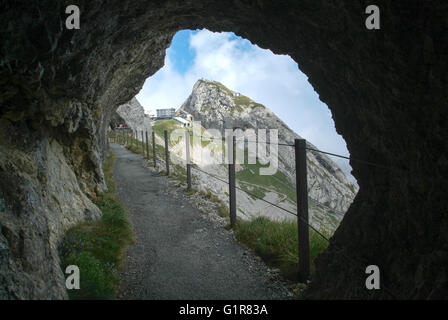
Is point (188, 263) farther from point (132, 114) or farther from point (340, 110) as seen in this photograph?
point (132, 114)

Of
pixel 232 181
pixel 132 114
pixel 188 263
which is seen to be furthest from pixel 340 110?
pixel 132 114

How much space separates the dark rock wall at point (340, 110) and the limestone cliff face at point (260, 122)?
268 ft

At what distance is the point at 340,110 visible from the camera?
Result: 4273mm

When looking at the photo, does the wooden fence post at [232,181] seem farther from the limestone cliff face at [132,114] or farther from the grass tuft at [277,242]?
the limestone cliff face at [132,114]

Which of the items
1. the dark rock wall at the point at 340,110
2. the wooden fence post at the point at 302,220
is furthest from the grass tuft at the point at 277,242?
the dark rock wall at the point at 340,110

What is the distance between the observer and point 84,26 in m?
4.34

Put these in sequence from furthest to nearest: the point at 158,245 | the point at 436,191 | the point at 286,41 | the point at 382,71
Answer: the point at 158,245, the point at 286,41, the point at 382,71, the point at 436,191

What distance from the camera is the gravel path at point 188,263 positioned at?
443cm

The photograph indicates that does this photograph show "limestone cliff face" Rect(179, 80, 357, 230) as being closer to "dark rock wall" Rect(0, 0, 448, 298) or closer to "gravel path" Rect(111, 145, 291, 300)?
"gravel path" Rect(111, 145, 291, 300)

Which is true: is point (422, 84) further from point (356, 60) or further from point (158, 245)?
point (158, 245)

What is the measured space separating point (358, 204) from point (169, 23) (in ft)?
18.5

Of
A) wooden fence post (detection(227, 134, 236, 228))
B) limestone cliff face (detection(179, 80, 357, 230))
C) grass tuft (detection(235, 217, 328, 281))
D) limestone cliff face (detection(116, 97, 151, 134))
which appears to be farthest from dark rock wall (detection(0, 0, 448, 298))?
limestone cliff face (detection(179, 80, 357, 230))

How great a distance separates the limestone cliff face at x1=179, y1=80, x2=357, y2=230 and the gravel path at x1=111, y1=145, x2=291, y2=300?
3097 inches

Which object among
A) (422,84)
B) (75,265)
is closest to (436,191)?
(422,84)
